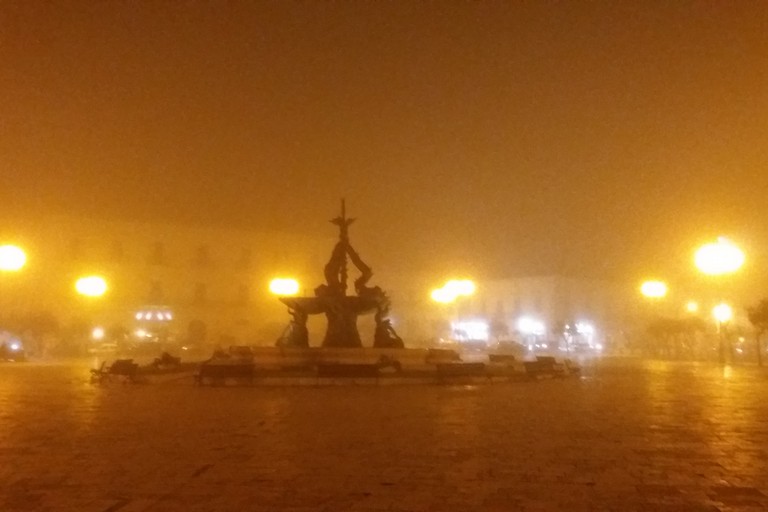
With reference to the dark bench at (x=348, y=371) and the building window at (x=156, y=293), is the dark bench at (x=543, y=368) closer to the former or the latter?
the dark bench at (x=348, y=371)

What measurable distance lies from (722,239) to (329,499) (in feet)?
42.5

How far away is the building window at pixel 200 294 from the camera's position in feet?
208

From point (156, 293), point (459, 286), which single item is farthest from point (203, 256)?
point (459, 286)

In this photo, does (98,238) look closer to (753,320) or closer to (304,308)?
(304,308)

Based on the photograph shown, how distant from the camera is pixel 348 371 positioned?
19.9 meters

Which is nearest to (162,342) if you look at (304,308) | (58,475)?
(304,308)

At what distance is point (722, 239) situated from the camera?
16.4m

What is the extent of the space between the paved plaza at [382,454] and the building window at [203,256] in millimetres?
49522

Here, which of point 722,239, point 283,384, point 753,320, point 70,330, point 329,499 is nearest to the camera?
point 329,499

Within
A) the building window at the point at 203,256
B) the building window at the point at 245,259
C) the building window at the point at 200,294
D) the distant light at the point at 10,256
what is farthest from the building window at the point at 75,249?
the distant light at the point at 10,256

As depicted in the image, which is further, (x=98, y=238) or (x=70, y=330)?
(x=98, y=238)

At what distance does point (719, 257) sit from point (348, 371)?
9547 mm

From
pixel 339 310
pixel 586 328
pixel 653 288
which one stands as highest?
pixel 586 328

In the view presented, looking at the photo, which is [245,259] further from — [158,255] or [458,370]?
[458,370]
